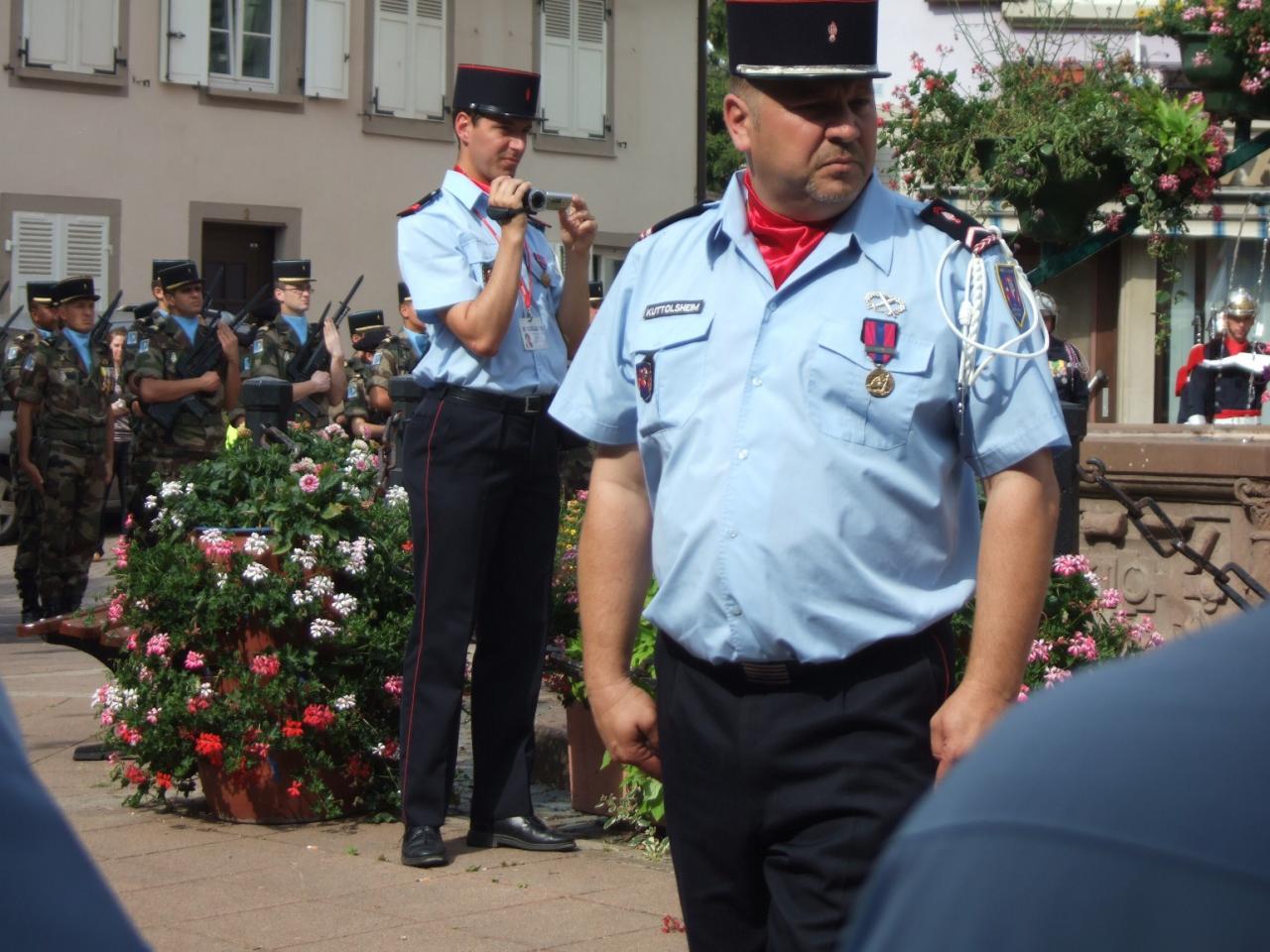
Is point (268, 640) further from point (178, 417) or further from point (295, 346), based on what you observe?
point (295, 346)

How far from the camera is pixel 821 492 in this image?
10.3 feet

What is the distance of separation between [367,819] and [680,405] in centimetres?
359

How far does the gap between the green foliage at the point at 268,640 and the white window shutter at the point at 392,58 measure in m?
19.6

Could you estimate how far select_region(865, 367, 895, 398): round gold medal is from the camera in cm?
316

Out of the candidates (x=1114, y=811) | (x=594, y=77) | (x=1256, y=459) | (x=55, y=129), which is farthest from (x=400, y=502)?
(x=594, y=77)

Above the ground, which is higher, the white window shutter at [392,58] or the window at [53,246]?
the white window shutter at [392,58]

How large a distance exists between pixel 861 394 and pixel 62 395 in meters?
10.8

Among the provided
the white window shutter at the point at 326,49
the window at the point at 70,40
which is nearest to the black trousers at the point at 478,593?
the window at the point at 70,40

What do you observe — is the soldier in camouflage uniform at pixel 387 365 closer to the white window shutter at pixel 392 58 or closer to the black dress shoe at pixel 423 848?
the white window shutter at pixel 392 58

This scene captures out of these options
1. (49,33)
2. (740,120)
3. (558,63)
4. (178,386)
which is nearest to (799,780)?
(740,120)

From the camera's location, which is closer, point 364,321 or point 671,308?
point 671,308

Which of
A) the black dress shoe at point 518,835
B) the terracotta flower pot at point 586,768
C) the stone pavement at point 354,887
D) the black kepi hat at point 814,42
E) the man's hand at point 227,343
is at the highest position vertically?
the black kepi hat at point 814,42

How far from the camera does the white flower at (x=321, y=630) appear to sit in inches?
251

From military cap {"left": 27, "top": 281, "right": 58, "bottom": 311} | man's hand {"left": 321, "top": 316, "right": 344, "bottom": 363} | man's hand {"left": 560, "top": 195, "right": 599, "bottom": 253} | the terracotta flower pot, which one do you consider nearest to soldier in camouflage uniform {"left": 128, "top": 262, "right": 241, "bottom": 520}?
military cap {"left": 27, "top": 281, "right": 58, "bottom": 311}
